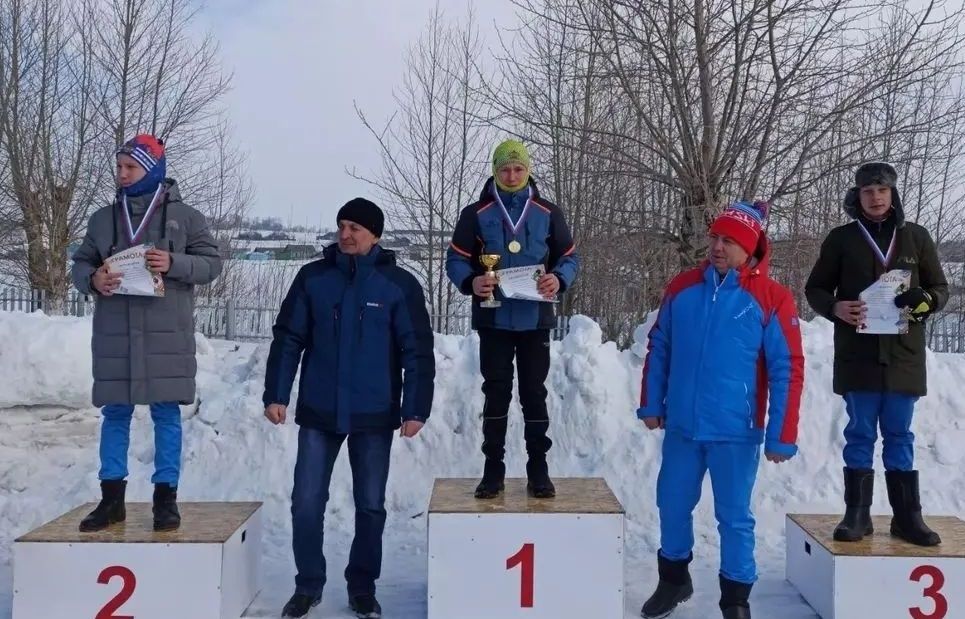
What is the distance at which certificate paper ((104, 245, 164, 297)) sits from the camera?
3.73 metres

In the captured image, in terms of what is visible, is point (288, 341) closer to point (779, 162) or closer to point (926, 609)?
point (926, 609)

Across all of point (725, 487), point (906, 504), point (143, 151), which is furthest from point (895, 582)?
point (143, 151)

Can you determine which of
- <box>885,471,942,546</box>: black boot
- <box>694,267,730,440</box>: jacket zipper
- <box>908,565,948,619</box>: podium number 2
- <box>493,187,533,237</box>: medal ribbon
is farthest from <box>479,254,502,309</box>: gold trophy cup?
<box>908,565,948,619</box>: podium number 2

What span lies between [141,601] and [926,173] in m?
17.5

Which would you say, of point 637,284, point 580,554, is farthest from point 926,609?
point 637,284

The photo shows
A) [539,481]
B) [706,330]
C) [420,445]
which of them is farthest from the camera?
[420,445]

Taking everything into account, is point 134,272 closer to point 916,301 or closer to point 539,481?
point 539,481

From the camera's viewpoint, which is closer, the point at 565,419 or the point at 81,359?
the point at 565,419

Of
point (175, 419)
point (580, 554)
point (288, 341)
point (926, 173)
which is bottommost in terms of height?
point (580, 554)

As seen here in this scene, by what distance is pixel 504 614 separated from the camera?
12.3 feet

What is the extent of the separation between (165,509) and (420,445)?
2.52 metres

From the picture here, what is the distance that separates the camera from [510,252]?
4055mm

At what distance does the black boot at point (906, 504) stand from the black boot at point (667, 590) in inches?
41.2

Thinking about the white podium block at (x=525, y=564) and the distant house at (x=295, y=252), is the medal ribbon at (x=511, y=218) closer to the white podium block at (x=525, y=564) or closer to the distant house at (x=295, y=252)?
the white podium block at (x=525, y=564)
